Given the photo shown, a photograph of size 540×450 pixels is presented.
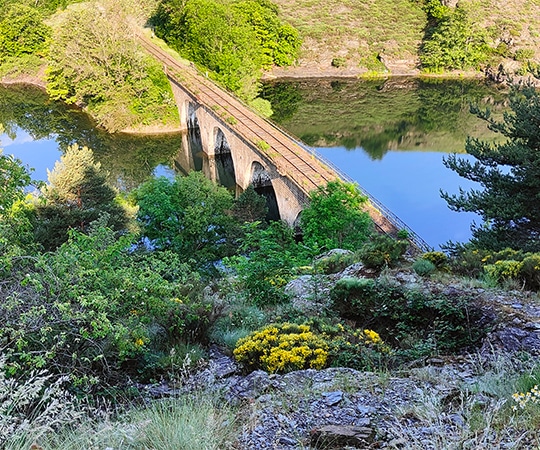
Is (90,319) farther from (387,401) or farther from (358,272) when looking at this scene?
(358,272)

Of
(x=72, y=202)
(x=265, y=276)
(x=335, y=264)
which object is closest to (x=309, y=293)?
(x=265, y=276)

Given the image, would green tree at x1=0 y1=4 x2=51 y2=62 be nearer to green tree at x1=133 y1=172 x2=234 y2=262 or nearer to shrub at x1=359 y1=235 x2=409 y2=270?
green tree at x1=133 y1=172 x2=234 y2=262

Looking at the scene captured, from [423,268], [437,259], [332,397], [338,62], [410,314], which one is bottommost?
[338,62]

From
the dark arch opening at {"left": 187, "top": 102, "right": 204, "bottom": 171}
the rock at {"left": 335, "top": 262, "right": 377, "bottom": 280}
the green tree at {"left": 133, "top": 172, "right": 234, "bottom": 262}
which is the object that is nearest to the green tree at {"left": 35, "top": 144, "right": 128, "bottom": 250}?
the green tree at {"left": 133, "top": 172, "right": 234, "bottom": 262}

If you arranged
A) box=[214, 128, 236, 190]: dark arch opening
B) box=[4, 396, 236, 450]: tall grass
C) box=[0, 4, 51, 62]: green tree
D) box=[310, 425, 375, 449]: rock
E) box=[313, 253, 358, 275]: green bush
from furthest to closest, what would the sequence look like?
box=[0, 4, 51, 62]: green tree, box=[214, 128, 236, 190]: dark arch opening, box=[313, 253, 358, 275]: green bush, box=[310, 425, 375, 449]: rock, box=[4, 396, 236, 450]: tall grass

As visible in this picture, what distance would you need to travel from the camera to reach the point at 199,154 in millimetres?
39469

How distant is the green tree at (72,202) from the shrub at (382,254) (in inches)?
399

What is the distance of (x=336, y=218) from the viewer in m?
18.9

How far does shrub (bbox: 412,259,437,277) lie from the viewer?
9.49m

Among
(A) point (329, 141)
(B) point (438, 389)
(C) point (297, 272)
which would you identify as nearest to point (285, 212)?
(C) point (297, 272)

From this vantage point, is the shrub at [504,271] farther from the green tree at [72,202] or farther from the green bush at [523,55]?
the green bush at [523,55]

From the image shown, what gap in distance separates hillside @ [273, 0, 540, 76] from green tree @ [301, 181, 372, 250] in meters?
41.5

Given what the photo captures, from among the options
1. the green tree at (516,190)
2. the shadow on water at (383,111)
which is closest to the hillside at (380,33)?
the shadow on water at (383,111)

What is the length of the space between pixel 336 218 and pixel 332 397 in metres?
14.6
